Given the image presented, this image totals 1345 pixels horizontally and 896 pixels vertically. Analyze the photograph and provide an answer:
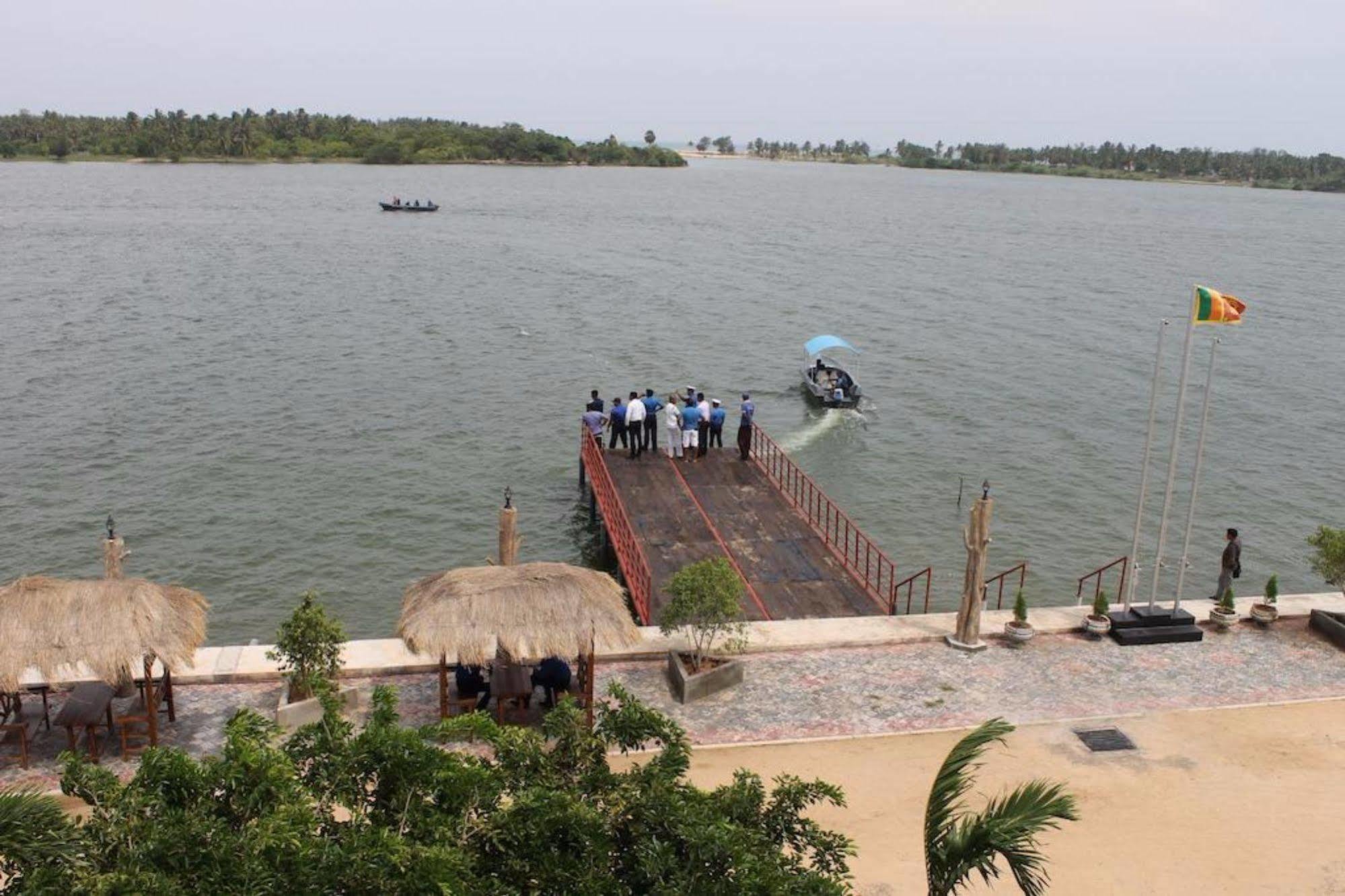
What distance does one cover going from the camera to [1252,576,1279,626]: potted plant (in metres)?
17.6

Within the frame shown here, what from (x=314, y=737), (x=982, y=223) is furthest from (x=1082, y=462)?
(x=982, y=223)

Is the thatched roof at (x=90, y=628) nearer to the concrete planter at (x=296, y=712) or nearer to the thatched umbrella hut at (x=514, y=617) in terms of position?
the concrete planter at (x=296, y=712)

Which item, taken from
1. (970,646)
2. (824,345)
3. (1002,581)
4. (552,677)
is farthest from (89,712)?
(824,345)

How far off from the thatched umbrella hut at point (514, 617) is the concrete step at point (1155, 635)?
26.4ft

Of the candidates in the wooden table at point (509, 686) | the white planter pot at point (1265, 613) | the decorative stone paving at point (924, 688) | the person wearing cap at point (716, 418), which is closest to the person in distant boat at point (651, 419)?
the person wearing cap at point (716, 418)

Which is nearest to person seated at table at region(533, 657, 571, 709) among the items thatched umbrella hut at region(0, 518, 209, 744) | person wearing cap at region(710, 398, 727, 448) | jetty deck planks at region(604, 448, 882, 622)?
thatched umbrella hut at region(0, 518, 209, 744)

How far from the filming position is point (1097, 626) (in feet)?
56.2

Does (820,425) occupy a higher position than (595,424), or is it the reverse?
(595,424)

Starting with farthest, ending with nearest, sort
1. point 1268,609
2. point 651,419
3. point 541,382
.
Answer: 1. point 541,382
2. point 651,419
3. point 1268,609

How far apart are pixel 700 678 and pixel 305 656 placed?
4.96 metres

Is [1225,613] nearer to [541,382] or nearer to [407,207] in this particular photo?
[541,382]

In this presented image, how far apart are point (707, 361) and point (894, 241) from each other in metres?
49.8

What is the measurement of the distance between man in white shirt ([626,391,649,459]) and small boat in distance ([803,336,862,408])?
14.0 m

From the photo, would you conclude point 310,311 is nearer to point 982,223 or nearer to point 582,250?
point 582,250
